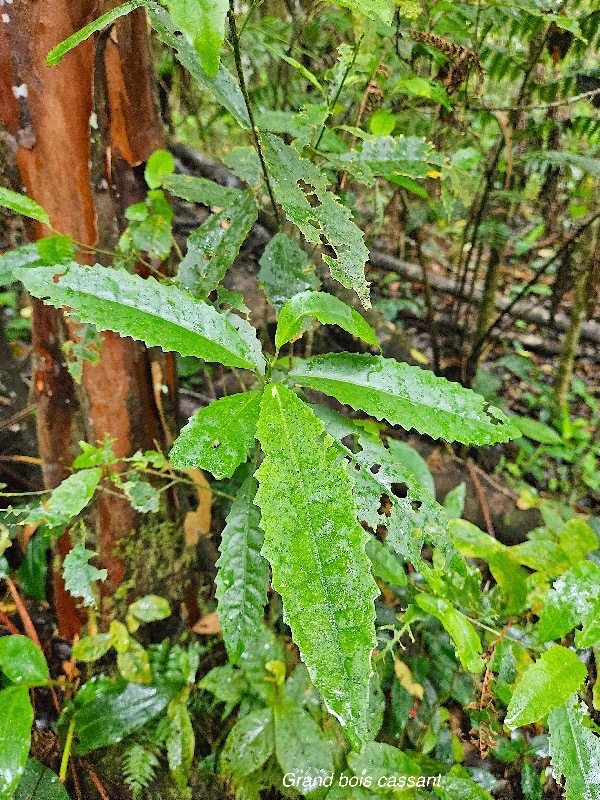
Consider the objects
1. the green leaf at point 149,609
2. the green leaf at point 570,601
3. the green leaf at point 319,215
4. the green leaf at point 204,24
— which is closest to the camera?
the green leaf at point 204,24

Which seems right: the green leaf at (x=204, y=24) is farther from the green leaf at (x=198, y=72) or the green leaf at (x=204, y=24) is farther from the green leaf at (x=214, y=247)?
the green leaf at (x=214, y=247)

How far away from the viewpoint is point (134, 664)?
1467 millimetres

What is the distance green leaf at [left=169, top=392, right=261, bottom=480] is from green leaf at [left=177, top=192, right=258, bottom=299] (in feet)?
1.31

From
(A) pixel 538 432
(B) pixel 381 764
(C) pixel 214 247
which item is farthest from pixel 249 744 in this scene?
(A) pixel 538 432

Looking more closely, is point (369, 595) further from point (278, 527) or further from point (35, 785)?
point (35, 785)

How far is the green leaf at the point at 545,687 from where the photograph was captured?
94 centimetres

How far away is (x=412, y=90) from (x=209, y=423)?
1.22 m

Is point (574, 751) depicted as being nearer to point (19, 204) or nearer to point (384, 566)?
point (384, 566)

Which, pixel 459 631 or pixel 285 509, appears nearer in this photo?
pixel 285 509

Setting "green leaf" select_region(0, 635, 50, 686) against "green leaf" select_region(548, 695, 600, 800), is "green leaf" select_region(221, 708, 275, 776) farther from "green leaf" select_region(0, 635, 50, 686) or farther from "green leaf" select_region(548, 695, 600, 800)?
"green leaf" select_region(548, 695, 600, 800)

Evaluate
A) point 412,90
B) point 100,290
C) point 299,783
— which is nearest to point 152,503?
point 100,290

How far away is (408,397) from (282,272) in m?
0.49

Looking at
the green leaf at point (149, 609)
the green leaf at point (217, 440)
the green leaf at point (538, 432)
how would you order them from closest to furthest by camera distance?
the green leaf at point (217, 440) < the green leaf at point (149, 609) < the green leaf at point (538, 432)

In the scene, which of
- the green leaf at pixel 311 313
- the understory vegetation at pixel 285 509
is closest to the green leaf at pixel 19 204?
the understory vegetation at pixel 285 509
